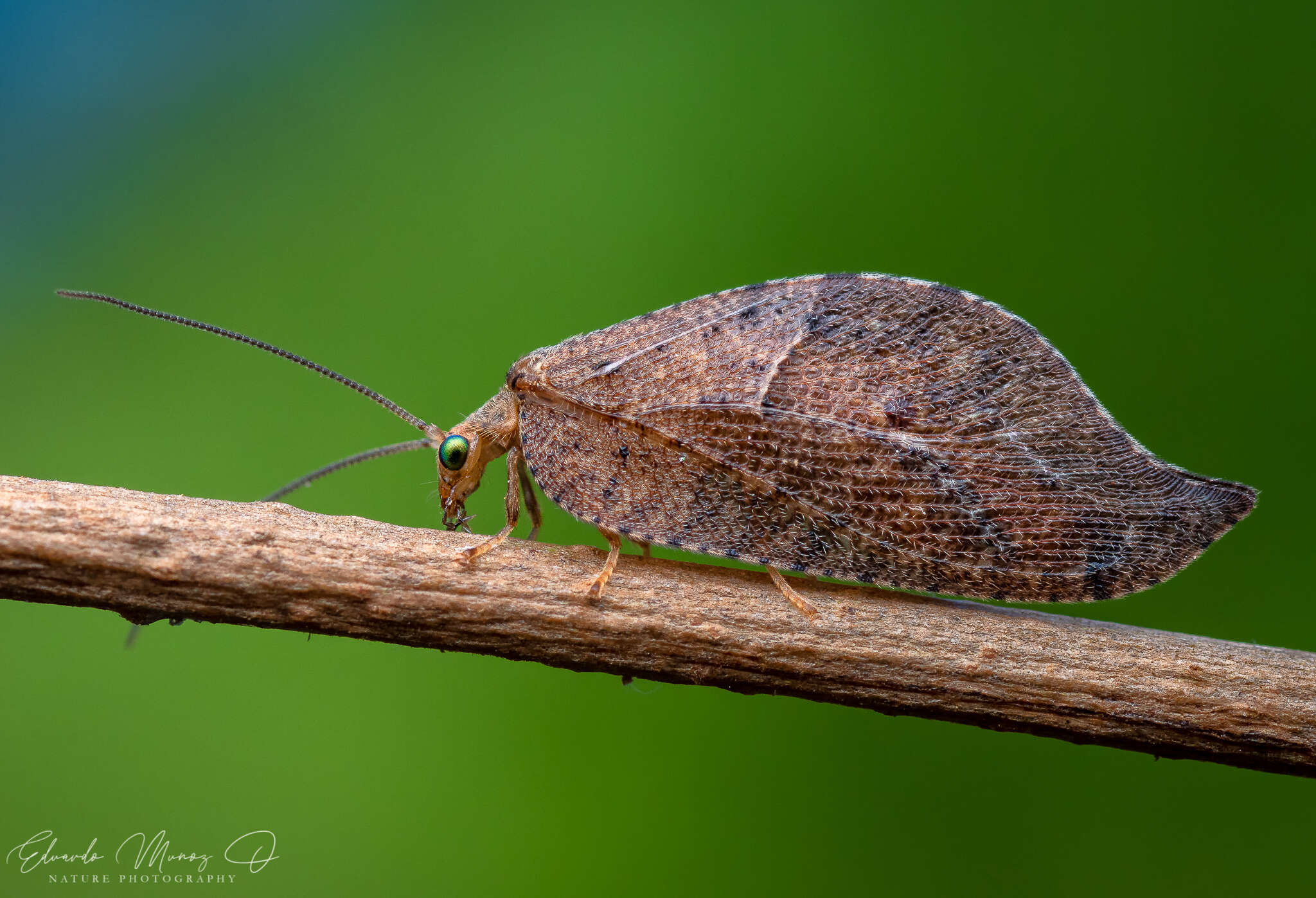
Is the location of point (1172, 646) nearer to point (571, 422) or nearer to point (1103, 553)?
point (1103, 553)

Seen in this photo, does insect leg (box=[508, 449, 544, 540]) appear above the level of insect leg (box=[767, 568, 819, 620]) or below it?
above

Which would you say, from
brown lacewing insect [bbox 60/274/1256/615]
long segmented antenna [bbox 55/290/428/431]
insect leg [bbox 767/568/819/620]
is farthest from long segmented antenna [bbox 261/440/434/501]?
insect leg [bbox 767/568/819/620]

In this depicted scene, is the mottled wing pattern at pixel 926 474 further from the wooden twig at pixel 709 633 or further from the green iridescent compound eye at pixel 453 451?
the green iridescent compound eye at pixel 453 451

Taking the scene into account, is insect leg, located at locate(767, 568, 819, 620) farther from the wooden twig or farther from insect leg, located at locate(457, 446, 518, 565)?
insect leg, located at locate(457, 446, 518, 565)

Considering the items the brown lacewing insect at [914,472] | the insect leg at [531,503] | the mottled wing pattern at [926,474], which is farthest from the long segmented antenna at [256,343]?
the mottled wing pattern at [926,474]

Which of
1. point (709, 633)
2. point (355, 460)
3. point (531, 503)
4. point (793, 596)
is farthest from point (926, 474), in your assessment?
point (355, 460)

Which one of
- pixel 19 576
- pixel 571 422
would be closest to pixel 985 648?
pixel 571 422

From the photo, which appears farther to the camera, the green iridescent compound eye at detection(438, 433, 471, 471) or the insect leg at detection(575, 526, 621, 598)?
the green iridescent compound eye at detection(438, 433, 471, 471)
